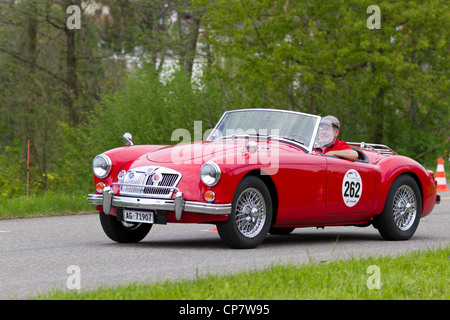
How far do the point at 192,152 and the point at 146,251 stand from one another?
1165mm

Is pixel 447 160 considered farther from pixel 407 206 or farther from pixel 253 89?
pixel 407 206

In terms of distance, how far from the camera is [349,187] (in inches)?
371

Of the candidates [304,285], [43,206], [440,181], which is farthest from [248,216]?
[440,181]

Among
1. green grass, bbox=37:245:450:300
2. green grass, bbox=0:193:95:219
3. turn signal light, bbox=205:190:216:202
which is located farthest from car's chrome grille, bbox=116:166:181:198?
green grass, bbox=0:193:95:219

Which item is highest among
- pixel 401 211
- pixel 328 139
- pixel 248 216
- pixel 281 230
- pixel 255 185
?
pixel 328 139

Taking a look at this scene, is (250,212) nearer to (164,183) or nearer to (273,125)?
(164,183)

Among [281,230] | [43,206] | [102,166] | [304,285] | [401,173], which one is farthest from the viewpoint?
[43,206]

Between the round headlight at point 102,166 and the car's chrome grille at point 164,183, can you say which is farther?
the round headlight at point 102,166

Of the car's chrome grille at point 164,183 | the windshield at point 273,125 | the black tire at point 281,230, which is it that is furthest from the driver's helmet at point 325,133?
the car's chrome grille at point 164,183

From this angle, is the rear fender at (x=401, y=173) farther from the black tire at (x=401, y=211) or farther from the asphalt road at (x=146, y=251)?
the asphalt road at (x=146, y=251)

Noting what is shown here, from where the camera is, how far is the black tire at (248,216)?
27.2ft

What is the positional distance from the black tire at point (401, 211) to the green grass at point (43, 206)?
6060 mm

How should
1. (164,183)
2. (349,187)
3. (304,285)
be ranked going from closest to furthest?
(304,285) < (164,183) < (349,187)
